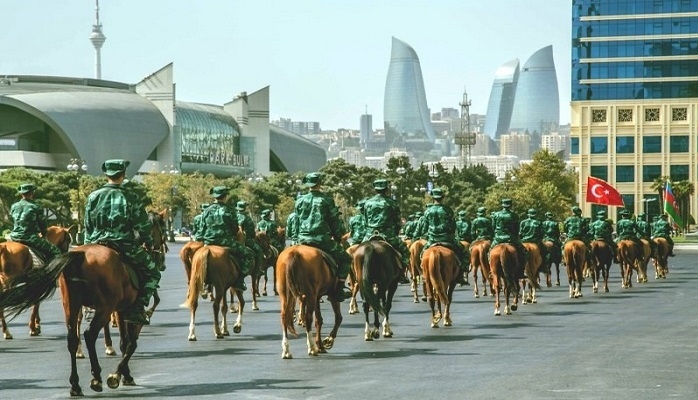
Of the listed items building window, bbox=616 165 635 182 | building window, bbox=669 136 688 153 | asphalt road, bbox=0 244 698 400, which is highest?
building window, bbox=669 136 688 153

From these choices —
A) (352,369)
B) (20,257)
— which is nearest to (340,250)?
(352,369)

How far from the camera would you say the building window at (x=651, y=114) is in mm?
140625

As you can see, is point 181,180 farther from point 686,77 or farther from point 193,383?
point 193,383

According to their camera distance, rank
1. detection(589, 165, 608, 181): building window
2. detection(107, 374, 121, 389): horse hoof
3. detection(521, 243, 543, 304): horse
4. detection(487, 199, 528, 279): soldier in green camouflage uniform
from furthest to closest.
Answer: detection(589, 165, 608, 181): building window → detection(521, 243, 543, 304): horse → detection(487, 199, 528, 279): soldier in green camouflage uniform → detection(107, 374, 121, 389): horse hoof

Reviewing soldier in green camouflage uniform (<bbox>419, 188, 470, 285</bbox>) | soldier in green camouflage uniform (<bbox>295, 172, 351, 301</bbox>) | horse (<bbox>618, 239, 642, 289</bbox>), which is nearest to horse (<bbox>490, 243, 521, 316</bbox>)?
soldier in green camouflage uniform (<bbox>419, 188, 470, 285</bbox>)

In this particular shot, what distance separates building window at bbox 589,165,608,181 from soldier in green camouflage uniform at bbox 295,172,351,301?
12405 centimetres

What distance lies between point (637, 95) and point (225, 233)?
12281 centimetres

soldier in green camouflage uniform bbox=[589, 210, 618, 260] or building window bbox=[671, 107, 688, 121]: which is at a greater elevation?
building window bbox=[671, 107, 688, 121]

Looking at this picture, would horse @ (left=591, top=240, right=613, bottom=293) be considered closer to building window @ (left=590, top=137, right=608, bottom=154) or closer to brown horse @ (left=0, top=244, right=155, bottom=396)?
brown horse @ (left=0, top=244, right=155, bottom=396)

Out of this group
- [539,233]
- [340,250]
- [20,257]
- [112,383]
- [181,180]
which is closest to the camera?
[112,383]

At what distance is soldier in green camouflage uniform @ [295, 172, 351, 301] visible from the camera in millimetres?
19625

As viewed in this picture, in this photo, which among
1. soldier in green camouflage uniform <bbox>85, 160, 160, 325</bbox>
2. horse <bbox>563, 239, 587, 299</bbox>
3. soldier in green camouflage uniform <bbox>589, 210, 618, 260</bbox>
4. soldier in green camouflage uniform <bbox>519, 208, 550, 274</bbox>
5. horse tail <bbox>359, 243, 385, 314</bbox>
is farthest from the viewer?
soldier in green camouflage uniform <bbox>589, 210, 618, 260</bbox>

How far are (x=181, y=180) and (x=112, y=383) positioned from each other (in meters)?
124

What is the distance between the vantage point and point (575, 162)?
14400 centimetres
